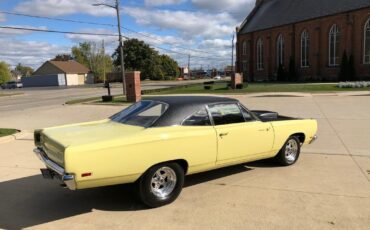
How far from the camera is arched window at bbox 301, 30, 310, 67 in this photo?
48581 mm

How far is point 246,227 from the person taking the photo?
4.55 meters

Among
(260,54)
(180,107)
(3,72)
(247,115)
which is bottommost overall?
(247,115)

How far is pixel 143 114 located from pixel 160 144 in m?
1.04

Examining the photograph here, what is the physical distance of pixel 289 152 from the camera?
287 inches

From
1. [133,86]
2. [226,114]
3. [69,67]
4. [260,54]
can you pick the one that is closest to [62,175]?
[226,114]

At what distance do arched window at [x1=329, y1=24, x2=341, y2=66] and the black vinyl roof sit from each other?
4199 centimetres

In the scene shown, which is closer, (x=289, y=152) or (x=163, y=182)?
(x=163, y=182)

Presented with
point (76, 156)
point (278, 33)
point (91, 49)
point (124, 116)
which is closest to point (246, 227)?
point (76, 156)

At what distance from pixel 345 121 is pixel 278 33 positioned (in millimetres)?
42329

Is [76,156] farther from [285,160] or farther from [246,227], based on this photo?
[285,160]

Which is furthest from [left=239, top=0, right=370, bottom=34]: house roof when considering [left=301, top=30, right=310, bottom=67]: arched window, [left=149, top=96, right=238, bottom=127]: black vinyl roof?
[left=149, top=96, right=238, bottom=127]: black vinyl roof

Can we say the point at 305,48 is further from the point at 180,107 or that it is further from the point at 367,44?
the point at 180,107

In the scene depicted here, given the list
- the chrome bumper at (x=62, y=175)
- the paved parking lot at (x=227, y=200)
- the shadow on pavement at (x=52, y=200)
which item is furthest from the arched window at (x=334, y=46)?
the chrome bumper at (x=62, y=175)

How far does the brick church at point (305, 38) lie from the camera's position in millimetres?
41844
